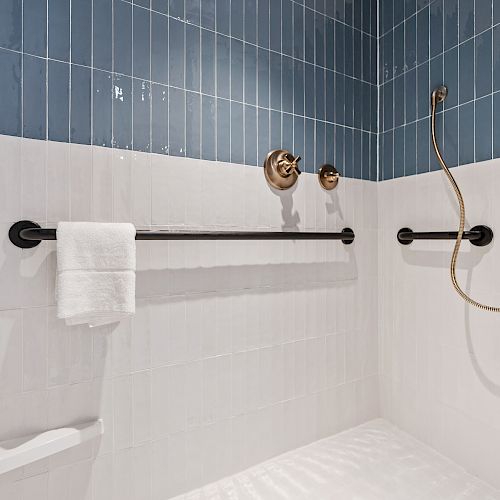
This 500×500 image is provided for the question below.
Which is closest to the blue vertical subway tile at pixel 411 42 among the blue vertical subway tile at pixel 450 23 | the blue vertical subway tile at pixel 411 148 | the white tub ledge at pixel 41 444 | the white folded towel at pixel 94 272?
the blue vertical subway tile at pixel 450 23

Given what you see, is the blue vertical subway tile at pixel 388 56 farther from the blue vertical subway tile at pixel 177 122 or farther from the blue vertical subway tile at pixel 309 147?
the blue vertical subway tile at pixel 177 122

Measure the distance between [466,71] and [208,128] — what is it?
92 centimetres

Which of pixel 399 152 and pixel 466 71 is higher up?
pixel 466 71

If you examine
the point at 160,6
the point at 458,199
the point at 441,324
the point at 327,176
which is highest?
the point at 160,6

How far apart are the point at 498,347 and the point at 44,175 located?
Answer: 4.83 feet

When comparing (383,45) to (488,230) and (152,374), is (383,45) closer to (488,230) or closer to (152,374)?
(488,230)

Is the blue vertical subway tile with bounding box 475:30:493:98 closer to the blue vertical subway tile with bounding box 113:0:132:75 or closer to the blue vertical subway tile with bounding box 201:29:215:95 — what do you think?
the blue vertical subway tile with bounding box 201:29:215:95

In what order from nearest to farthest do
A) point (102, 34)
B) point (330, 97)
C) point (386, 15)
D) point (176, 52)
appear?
point (102, 34) → point (176, 52) → point (330, 97) → point (386, 15)

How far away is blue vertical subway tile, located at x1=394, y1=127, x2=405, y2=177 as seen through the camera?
1.65 metres

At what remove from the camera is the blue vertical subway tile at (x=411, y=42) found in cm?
160

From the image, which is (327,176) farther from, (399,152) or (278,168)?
(399,152)

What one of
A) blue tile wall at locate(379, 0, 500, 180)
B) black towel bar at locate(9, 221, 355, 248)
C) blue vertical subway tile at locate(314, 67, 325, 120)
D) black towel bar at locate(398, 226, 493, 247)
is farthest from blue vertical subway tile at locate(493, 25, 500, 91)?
black towel bar at locate(9, 221, 355, 248)

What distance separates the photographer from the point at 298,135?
5.01 ft

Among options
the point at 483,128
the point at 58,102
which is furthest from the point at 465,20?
the point at 58,102
